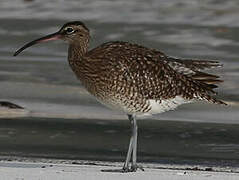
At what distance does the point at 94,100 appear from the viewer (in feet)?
47.8

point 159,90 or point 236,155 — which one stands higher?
point 159,90

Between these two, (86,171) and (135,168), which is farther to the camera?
(135,168)

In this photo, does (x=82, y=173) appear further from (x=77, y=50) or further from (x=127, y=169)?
(x=77, y=50)

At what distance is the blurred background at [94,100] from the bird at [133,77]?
2.44 ft

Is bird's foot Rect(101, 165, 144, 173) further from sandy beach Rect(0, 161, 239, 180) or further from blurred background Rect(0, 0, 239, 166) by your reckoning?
blurred background Rect(0, 0, 239, 166)

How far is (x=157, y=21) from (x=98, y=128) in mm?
8285

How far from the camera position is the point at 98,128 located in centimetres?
1272

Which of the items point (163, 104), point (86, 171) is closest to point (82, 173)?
point (86, 171)

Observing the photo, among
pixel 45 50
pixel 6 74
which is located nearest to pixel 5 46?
pixel 45 50

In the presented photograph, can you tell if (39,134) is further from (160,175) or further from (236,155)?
(160,175)

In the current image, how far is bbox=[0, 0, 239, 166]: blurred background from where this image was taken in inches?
460

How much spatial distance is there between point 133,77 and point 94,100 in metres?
4.13

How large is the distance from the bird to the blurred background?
0.74 m

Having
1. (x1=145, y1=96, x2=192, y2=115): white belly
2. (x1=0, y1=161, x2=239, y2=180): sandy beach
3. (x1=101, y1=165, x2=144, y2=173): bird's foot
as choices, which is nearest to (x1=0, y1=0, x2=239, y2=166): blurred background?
(x1=145, y1=96, x2=192, y2=115): white belly
